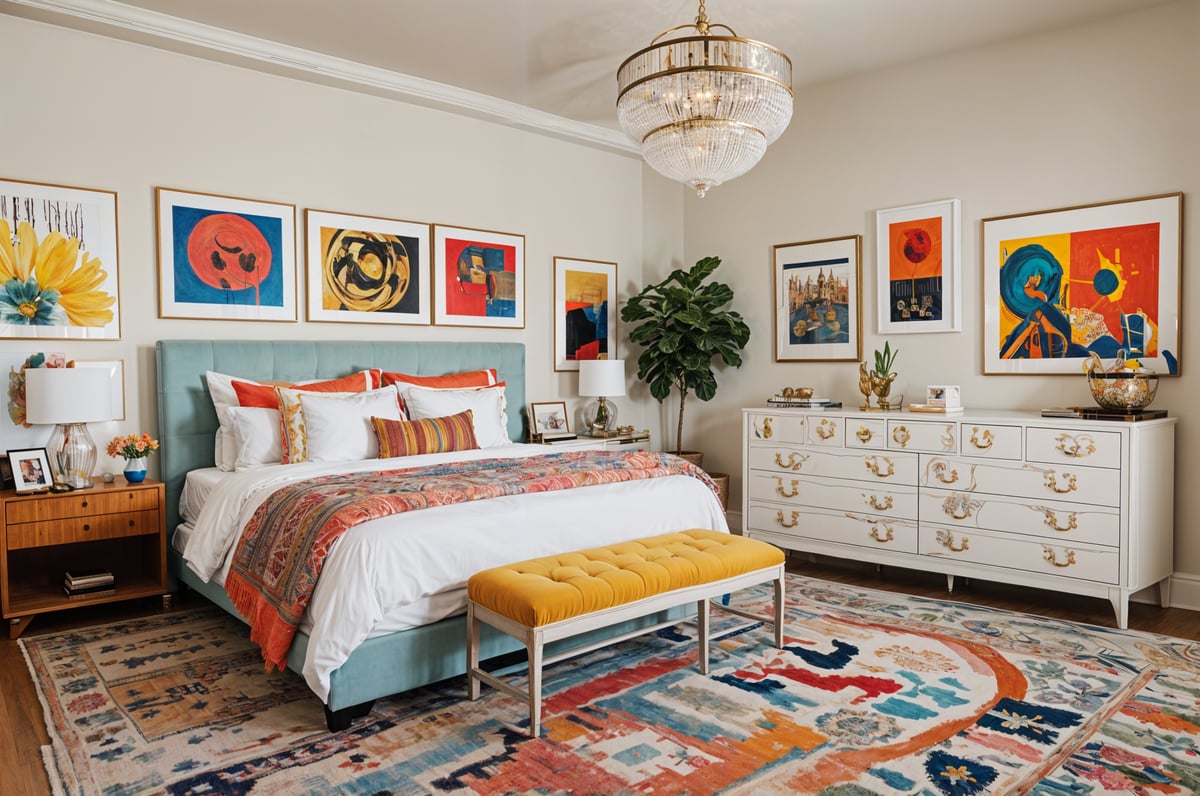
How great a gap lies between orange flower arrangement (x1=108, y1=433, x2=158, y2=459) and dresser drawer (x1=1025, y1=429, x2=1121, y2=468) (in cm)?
424

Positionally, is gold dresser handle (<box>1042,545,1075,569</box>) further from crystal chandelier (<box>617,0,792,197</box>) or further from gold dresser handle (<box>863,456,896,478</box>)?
crystal chandelier (<box>617,0,792,197</box>)

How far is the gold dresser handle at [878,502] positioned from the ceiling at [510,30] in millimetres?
2507

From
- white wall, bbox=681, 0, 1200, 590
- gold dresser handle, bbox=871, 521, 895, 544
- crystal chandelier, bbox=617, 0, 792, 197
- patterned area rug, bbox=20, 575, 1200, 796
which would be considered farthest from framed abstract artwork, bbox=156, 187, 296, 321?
gold dresser handle, bbox=871, 521, 895, 544

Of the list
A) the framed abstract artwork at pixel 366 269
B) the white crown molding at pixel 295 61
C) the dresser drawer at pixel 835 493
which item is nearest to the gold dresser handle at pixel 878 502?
the dresser drawer at pixel 835 493

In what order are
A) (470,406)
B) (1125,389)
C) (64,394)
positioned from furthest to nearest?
(470,406)
(1125,389)
(64,394)

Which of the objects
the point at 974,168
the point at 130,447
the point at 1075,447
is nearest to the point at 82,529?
the point at 130,447

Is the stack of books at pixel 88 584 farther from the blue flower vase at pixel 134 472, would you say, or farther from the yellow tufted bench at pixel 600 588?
the yellow tufted bench at pixel 600 588

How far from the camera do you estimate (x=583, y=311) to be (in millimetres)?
5996

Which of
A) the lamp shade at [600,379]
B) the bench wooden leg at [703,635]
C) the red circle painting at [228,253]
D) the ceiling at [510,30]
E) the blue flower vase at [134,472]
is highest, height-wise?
the ceiling at [510,30]

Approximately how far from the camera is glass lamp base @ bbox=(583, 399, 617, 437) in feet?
19.3

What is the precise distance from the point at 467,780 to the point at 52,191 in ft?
11.0

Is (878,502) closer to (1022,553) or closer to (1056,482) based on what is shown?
(1022,553)

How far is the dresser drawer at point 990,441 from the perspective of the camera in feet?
13.2

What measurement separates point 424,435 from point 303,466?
652 millimetres
